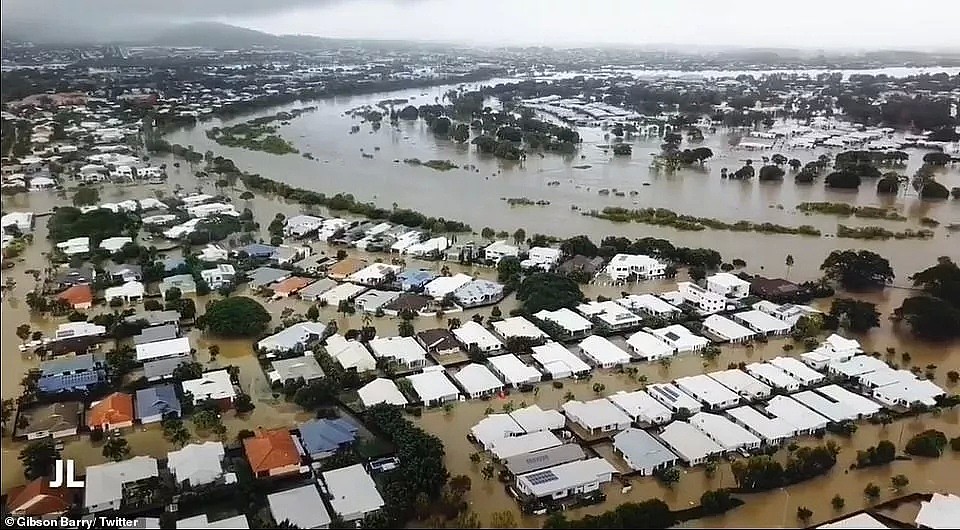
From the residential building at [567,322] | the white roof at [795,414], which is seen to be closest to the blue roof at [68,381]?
the residential building at [567,322]

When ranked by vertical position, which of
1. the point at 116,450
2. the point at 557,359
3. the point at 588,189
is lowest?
the point at 116,450

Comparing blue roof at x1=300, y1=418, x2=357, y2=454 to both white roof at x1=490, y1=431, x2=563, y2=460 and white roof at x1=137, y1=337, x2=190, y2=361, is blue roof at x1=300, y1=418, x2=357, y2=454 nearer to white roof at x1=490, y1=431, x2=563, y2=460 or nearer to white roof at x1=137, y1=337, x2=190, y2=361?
white roof at x1=490, y1=431, x2=563, y2=460

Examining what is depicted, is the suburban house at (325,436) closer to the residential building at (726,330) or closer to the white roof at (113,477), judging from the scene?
the white roof at (113,477)

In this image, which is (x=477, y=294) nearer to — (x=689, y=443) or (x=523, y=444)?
(x=523, y=444)

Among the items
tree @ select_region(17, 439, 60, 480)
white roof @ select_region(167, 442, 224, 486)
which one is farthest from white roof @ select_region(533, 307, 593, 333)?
tree @ select_region(17, 439, 60, 480)

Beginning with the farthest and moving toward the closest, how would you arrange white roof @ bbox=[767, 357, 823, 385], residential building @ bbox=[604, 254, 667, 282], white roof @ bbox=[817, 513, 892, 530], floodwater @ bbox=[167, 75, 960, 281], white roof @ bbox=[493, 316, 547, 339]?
floodwater @ bbox=[167, 75, 960, 281] → residential building @ bbox=[604, 254, 667, 282] → white roof @ bbox=[493, 316, 547, 339] → white roof @ bbox=[767, 357, 823, 385] → white roof @ bbox=[817, 513, 892, 530]

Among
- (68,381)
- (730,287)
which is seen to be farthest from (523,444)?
(730,287)
